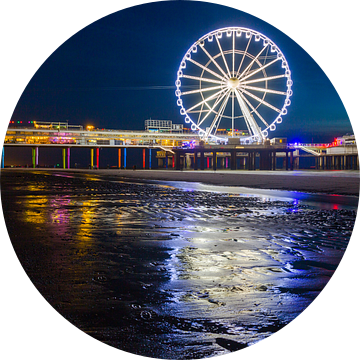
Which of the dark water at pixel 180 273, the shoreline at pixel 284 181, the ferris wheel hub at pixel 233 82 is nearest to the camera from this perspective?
the dark water at pixel 180 273

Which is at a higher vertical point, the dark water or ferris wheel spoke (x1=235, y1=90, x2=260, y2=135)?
ferris wheel spoke (x1=235, y1=90, x2=260, y2=135)

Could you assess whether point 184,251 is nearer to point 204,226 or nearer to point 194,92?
point 204,226

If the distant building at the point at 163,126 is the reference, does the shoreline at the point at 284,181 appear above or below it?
below

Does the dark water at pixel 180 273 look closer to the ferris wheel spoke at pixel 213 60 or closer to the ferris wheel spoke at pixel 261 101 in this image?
the ferris wheel spoke at pixel 261 101

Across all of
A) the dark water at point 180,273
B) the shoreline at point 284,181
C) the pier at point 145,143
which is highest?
the pier at point 145,143

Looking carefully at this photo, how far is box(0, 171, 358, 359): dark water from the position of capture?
123 inches

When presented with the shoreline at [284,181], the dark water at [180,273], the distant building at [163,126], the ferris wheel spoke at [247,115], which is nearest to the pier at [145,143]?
the distant building at [163,126]

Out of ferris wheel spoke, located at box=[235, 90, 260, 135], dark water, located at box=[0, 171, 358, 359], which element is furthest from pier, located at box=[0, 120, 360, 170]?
dark water, located at box=[0, 171, 358, 359]

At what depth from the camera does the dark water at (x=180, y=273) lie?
313 cm

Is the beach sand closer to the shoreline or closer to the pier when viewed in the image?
the shoreline

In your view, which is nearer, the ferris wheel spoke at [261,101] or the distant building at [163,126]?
the ferris wheel spoke at [261,101]

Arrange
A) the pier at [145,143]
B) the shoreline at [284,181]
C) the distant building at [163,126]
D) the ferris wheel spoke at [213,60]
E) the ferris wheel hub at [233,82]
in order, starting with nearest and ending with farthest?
the shoreline at [284,181], the ferris wheel spoke at [213,60], the ferris wheel hub at [233,82], the pier at [145,143], the distant building at [163,126]

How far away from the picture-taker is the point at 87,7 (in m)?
3.69

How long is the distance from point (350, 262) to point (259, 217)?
693 cm
